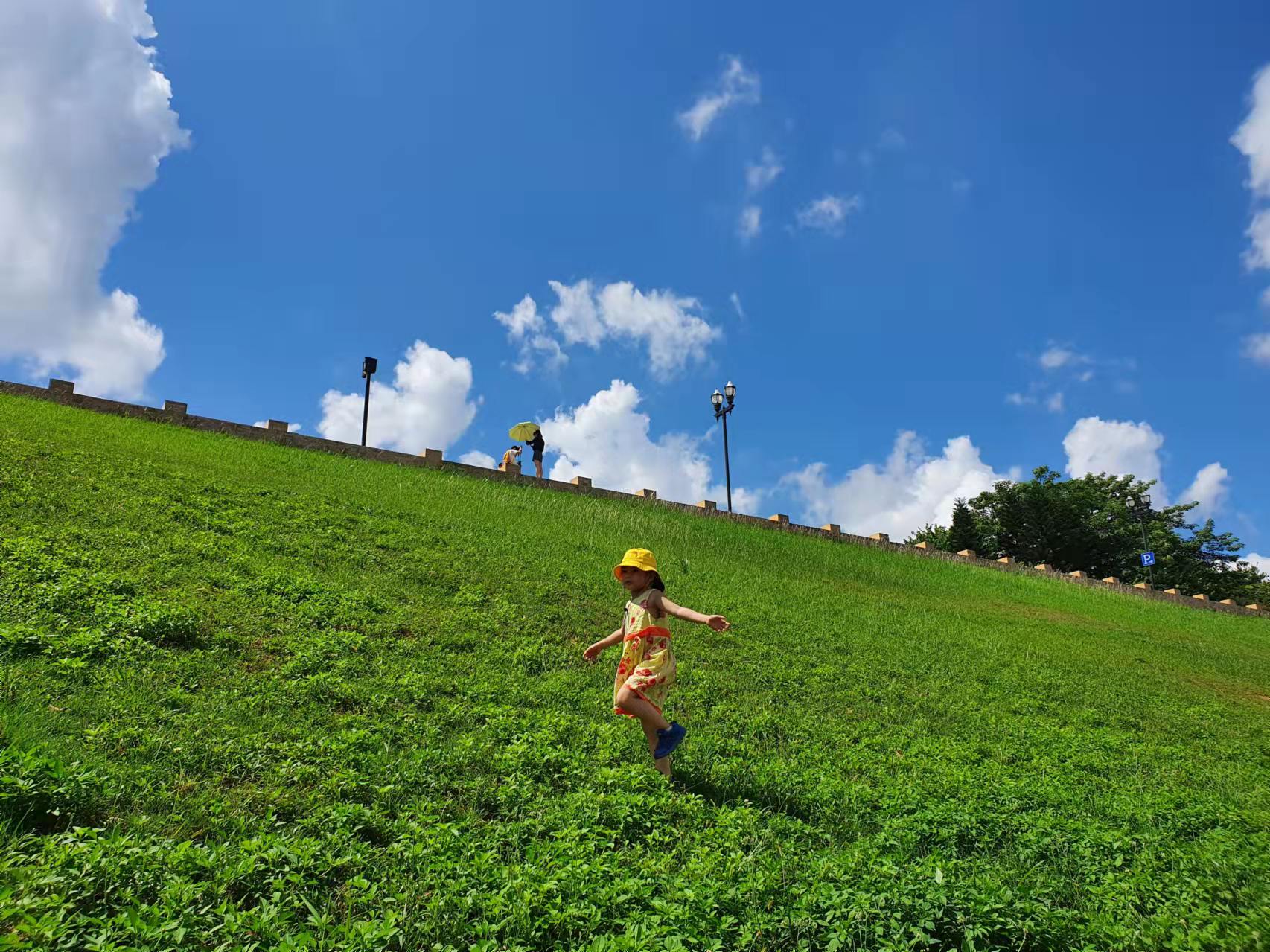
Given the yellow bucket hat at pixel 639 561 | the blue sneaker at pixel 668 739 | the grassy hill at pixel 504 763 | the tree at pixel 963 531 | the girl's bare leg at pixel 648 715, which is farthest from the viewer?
the tree at pixel 963 531

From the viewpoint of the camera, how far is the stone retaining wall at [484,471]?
65.2ft

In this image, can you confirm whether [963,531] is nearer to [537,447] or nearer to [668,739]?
[537,447]

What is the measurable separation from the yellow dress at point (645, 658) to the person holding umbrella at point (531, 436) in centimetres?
1967

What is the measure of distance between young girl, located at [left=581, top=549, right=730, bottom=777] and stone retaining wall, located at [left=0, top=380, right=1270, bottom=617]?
58.9 ft

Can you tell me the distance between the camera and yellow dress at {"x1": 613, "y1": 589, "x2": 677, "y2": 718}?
5586mm

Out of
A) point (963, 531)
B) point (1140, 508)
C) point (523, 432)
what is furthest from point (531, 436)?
point (1140, 508)

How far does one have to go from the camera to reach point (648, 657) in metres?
5.73

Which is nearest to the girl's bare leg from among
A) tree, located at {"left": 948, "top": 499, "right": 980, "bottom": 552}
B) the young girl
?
Answer: the young girl

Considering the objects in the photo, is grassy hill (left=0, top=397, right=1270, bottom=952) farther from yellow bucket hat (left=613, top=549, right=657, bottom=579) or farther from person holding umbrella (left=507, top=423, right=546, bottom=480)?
person holding umbrella (left=507, top=423, right=546, bottom=480)

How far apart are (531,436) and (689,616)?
20715mm

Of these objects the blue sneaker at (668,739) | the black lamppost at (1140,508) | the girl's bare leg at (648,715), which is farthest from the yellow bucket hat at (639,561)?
the black lamppost at (1140,508)

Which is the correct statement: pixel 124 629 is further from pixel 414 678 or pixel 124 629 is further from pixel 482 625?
pixel 482 625

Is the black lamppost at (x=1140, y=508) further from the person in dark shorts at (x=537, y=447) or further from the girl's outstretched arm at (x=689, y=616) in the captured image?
the girl's outstretched arm at (x=689, y=616)

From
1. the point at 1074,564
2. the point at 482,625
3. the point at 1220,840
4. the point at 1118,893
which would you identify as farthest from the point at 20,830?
the point at 1074,564
